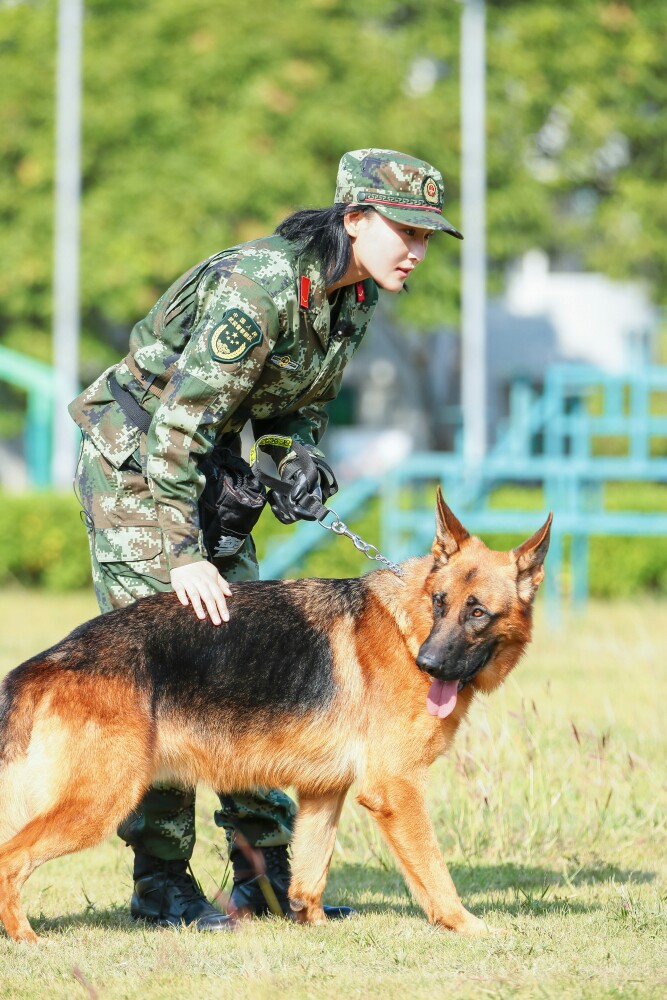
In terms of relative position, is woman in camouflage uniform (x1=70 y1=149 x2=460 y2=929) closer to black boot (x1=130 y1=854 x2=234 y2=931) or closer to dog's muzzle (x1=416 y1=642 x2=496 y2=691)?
black boot (x1=130 y1=854 x2=234 y2=931)

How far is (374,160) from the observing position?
182 inches

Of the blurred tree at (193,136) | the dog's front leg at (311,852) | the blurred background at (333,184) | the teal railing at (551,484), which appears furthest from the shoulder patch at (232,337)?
the blurred tree at (193,136)

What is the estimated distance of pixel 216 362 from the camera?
445cm

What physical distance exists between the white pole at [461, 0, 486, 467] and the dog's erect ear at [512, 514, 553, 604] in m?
21.1

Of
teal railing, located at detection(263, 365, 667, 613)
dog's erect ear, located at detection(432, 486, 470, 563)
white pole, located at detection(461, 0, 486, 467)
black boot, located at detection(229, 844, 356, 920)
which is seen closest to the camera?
dog's erect ear, located at detection(432, 486, 470, 563)

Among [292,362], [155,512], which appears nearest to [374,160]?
[292,362]

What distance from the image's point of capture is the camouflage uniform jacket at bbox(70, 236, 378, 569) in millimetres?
4465

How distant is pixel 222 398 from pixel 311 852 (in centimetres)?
169

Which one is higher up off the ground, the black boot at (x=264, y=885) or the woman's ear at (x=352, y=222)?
the woman's ear at (x=352, y=222)

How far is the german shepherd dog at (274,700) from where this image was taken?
4.42 m

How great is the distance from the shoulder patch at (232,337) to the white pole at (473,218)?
21.5m

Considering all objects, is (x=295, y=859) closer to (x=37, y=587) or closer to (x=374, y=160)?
(x=374, y=160)

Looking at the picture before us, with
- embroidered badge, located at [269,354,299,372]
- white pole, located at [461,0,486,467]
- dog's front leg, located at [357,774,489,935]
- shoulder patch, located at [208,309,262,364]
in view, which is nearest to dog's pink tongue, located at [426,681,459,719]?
dog's front leg, located at [357,774,489,935]

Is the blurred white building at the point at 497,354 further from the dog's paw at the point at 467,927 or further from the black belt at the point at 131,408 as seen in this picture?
the dog's paw at the point at 467,927
